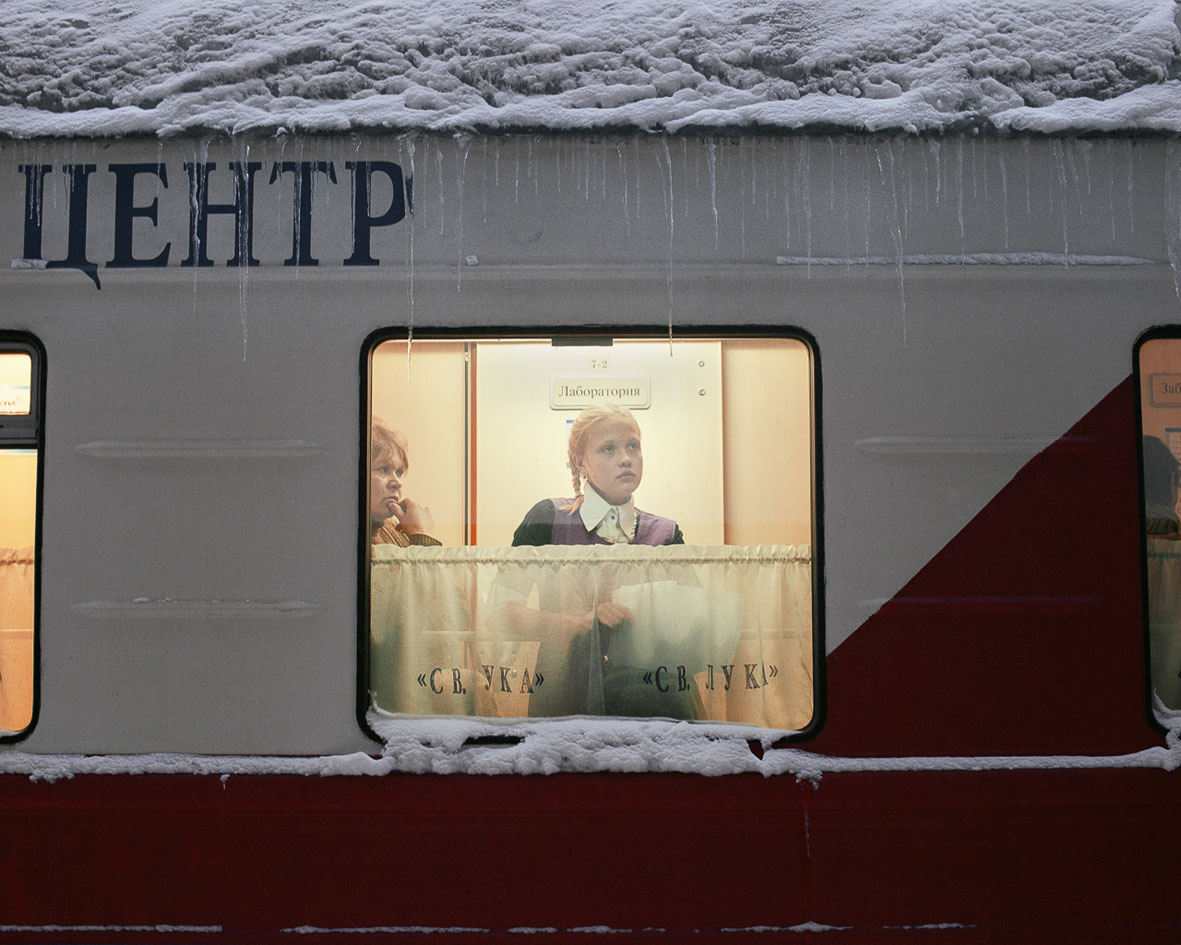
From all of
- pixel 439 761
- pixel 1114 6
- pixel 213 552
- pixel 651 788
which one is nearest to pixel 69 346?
pixel 213 552

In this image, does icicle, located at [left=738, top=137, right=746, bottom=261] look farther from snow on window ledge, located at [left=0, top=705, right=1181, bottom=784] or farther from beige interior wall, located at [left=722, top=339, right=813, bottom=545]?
snow on window ledge, located at [left=0, top=705, right=1181, bottom=784]

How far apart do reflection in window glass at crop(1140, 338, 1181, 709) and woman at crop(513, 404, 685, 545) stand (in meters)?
1.29

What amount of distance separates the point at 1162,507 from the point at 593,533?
1.58 meters

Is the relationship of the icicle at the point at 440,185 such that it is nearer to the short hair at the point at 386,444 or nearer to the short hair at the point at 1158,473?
the short hair at the point at 386,444

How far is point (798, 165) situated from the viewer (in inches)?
99.4

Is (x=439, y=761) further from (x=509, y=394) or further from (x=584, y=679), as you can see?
(x=509, y=394)

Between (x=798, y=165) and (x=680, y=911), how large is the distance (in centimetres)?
200

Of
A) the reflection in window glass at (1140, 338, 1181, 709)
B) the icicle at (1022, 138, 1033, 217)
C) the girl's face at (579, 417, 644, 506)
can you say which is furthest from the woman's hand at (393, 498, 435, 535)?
the reflection in window glass at (1140, 338, 1181, 709)

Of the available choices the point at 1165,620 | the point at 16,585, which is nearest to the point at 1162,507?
the point at 1165,620

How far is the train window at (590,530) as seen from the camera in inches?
102

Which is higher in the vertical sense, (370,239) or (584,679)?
(370,239)

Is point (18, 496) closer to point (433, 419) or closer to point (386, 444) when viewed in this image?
point (386, 444)

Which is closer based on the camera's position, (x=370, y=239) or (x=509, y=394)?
(x=370, y=239)

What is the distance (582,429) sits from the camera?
278 cm
